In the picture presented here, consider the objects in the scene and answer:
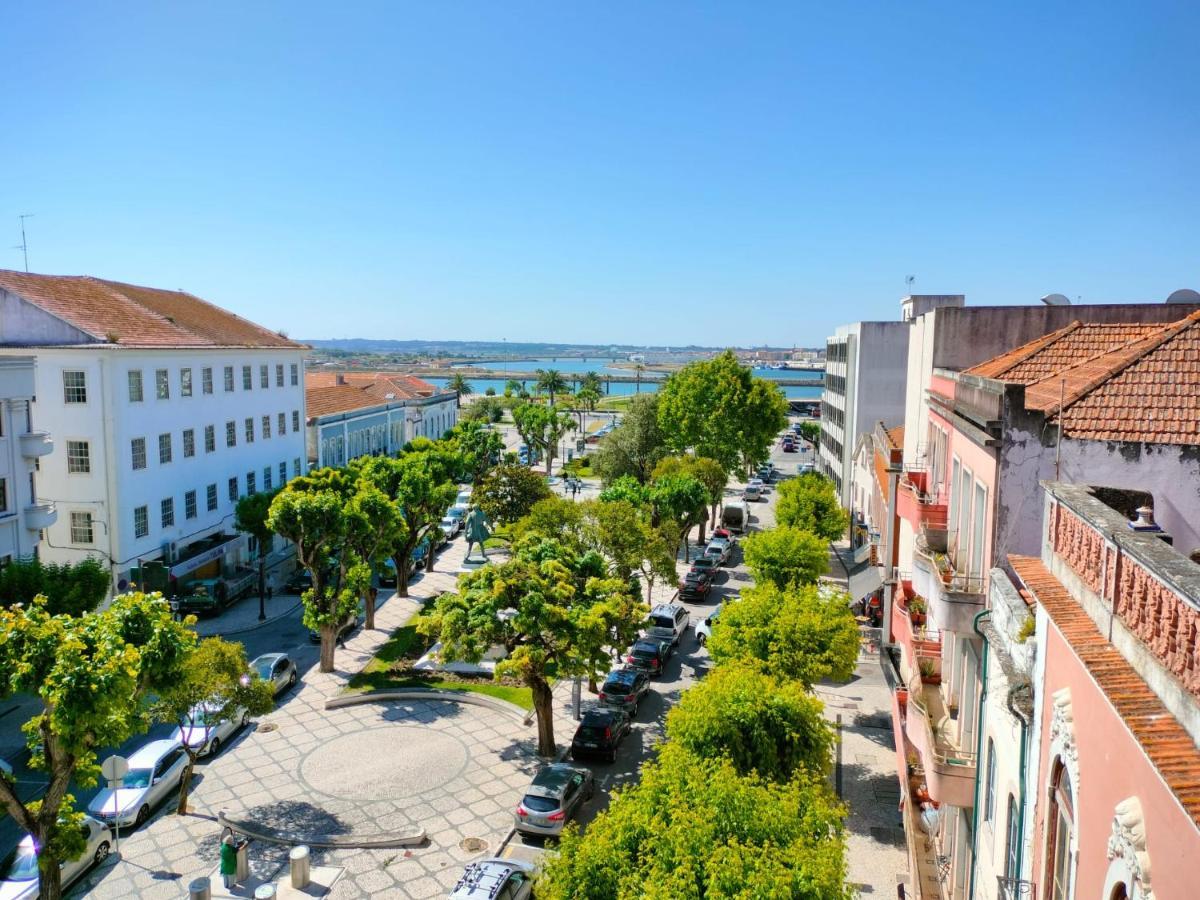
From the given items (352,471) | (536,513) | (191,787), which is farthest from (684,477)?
(191,787)

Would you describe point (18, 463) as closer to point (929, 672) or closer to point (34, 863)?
point (34, 863)

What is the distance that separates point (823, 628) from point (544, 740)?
8455mm

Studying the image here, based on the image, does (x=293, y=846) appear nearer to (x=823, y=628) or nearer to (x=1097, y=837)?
(x=823, y=628)

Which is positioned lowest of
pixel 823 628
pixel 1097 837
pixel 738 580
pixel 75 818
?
pixel 738 580

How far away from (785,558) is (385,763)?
601 inches

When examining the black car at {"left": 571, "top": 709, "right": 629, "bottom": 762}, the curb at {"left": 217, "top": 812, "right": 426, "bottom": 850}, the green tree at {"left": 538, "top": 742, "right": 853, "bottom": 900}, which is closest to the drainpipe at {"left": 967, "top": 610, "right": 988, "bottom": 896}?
the green tree at {"left": 538, "top": 742, "right": 853, "bottom": 900}

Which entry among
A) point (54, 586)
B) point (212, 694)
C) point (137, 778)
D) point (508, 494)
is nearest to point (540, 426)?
point (508, 494)

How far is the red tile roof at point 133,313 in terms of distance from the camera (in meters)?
36.7

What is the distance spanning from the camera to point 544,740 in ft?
81.6

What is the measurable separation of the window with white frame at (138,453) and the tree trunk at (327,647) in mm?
13189

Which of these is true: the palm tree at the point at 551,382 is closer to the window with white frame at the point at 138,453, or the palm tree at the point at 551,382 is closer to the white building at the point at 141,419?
the white building at the point at 141,419

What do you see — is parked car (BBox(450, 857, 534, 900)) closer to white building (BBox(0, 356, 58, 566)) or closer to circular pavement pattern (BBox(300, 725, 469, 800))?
circular pavement pattern (BBox(300, 725, 469, 800))

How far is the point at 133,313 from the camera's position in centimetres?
4128

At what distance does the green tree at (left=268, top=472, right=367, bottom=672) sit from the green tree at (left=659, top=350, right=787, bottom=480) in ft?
110
